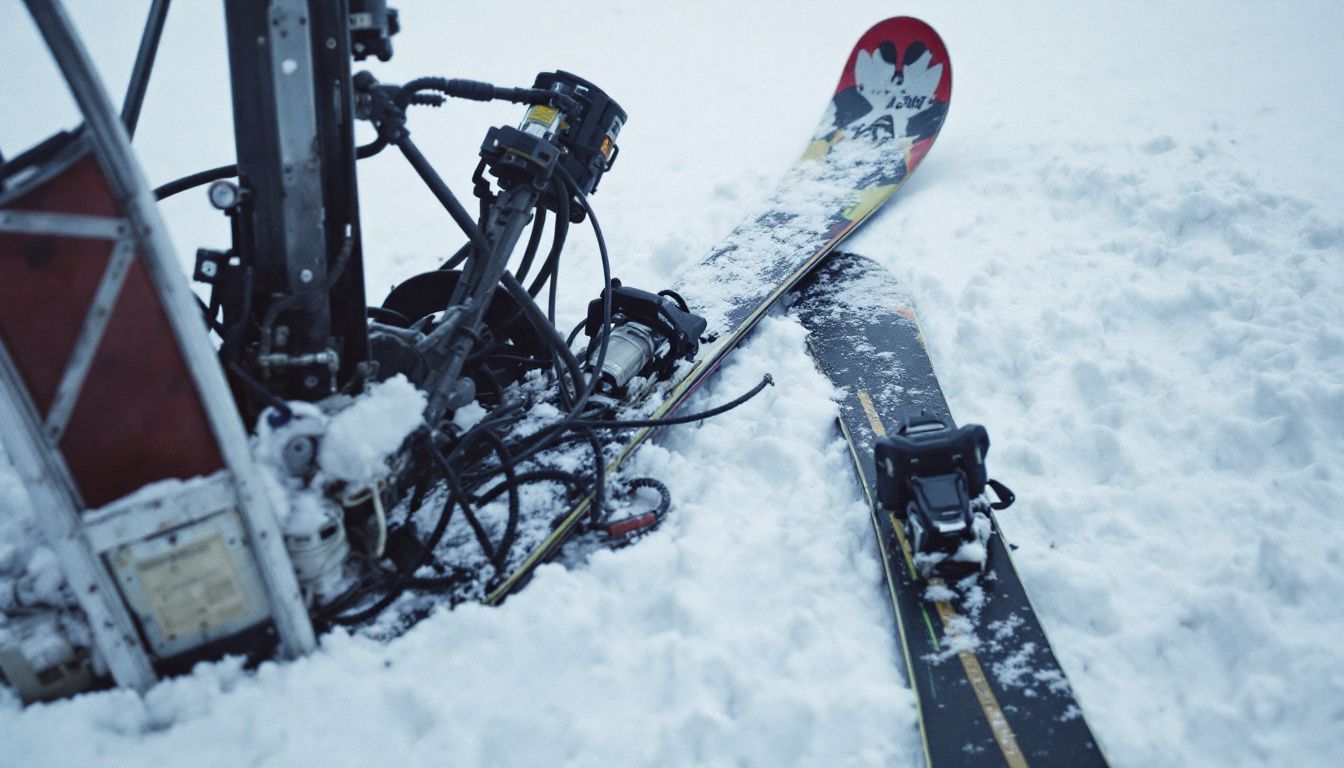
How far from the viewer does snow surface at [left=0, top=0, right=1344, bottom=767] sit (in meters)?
1.51

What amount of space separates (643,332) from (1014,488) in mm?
1256

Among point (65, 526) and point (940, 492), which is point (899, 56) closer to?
point (940, 492)

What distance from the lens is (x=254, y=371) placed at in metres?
1.76

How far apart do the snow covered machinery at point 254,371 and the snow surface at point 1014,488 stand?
0.15m

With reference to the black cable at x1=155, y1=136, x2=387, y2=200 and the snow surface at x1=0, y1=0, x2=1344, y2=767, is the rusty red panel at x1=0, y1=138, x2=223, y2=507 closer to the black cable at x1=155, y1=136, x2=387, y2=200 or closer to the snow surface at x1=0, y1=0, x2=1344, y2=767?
the snow surface at x1=0, y1=0, x2=1344, y2=767

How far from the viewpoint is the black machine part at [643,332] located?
2.52 m

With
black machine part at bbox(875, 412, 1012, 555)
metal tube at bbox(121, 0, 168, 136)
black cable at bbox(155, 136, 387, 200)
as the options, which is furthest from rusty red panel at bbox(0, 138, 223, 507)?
black machine part at bbox(875, 412, 1012, 555)

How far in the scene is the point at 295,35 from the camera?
156cm

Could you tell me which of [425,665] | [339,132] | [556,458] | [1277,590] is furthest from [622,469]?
[1277,590]

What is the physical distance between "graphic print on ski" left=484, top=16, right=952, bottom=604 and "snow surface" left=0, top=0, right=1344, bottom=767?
0.14 meters

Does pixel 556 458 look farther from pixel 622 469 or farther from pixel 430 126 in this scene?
pixel 430 126

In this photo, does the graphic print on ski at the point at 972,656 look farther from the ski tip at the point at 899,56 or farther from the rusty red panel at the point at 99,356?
the ski tip at the point at 899,56

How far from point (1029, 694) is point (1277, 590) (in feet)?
2.21

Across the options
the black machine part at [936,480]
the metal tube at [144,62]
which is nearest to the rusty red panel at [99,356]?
the metal tube at [144,62]
